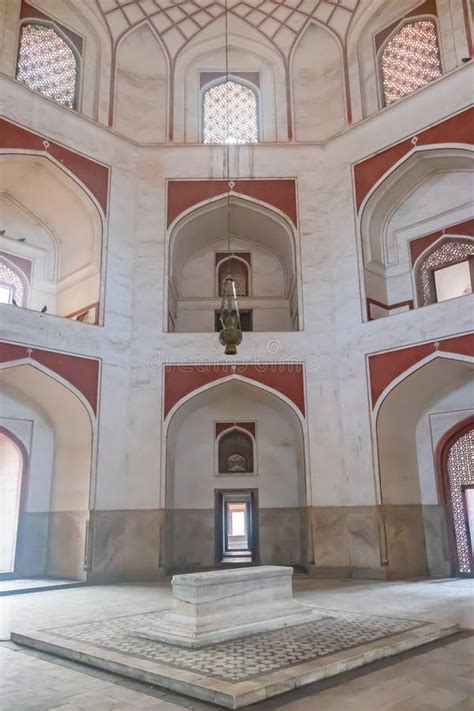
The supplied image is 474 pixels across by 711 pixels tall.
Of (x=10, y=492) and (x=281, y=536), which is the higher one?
(x=10, y=492)

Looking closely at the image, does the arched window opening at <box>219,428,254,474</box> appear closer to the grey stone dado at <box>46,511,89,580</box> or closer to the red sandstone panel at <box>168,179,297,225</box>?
the grey stone dado at <box>46,511,89,580</box>

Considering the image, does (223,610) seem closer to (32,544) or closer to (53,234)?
(32,544)

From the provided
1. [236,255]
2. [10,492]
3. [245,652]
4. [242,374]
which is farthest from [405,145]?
[10,492]

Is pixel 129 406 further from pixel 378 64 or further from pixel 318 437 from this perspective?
pixel 378 64

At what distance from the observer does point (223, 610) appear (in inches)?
169

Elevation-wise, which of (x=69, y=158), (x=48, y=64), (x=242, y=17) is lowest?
(x=69, y=158)

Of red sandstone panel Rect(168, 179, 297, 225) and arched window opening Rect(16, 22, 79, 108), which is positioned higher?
arched window opening Rect(16, 22, 79, 108)

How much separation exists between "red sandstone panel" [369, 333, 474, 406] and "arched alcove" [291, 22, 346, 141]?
4.18m

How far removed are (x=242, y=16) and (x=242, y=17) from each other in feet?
0.06

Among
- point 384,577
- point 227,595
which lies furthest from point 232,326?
point 384,577

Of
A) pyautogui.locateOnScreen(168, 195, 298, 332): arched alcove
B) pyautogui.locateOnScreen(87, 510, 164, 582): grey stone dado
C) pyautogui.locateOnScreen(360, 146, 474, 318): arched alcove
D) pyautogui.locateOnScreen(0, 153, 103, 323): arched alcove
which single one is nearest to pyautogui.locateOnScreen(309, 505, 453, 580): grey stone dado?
pyautogui.locateOnScreen(87, 510, 164, 582): grey stone dado

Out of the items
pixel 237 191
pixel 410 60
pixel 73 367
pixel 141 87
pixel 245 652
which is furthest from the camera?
pixel 141 87

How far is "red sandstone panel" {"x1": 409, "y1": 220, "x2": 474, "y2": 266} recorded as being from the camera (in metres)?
8.60

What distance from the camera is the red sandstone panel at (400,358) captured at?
24.4 ft
